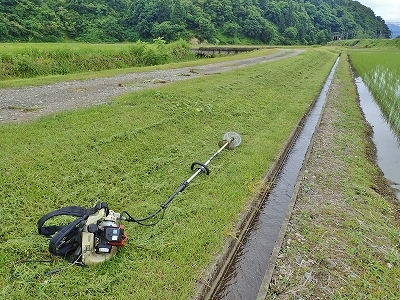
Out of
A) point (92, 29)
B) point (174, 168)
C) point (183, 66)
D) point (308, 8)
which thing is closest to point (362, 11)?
point (308, 8)

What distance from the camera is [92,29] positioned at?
5269 cm

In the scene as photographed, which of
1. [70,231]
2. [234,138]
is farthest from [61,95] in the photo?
[70,231]

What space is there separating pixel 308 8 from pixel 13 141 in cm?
13393

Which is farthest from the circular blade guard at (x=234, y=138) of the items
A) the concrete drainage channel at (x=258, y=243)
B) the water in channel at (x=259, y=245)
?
the water in channel at (x=259, y=245)

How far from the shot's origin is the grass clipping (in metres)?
4.13

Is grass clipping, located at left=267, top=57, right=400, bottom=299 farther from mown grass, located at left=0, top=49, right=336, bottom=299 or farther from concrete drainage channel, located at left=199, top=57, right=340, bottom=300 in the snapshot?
mown grass, located at left=0, top=49, right=336, bottom=299

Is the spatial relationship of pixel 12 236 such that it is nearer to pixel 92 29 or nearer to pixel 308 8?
pixel 92 29

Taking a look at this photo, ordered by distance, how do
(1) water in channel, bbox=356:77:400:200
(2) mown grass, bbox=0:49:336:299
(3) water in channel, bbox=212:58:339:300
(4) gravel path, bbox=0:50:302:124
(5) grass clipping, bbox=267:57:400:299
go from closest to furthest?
(2) mown grass, bbox=0:49:336:299
(5) grass clipping, bbox=267:57:400:299
(3) water in channel, bbox=212:58:339:300
(1) water in channel, bbox=356:77:400:200
(4) gravel path, bbox=0:50:302:124

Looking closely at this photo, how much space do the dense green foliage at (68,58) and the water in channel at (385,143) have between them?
15.2 m

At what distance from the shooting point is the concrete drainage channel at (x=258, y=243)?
13.8 ft

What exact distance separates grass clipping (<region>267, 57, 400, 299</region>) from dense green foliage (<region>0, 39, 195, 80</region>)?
561 inches

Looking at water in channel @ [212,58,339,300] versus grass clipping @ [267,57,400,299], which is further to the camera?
water in channel @ [212,58,339,300]

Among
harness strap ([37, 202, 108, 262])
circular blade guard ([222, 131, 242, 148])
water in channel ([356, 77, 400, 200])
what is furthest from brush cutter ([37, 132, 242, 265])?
water in channel ([356, 77, 400, 200])

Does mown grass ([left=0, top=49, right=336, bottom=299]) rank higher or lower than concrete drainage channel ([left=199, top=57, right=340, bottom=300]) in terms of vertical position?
higher
